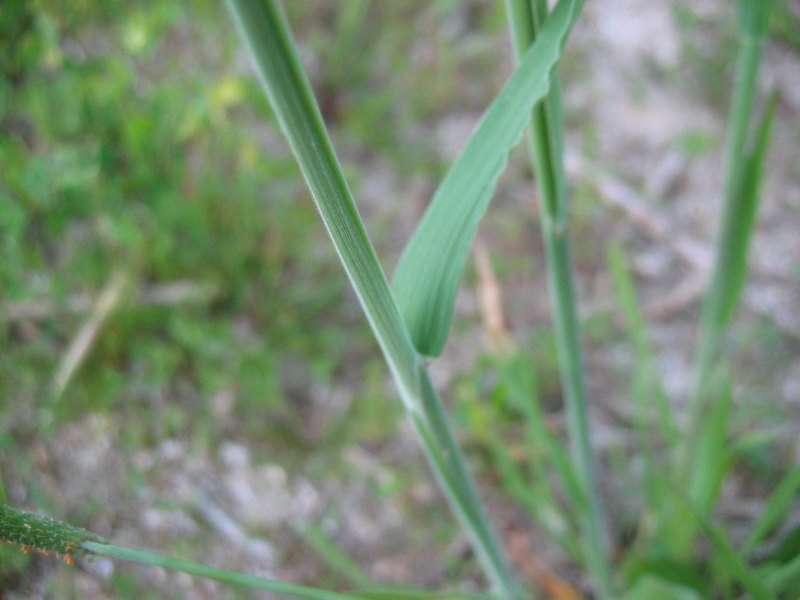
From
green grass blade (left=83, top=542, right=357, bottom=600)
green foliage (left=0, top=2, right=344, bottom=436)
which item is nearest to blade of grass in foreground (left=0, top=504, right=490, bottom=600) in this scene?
green grass blade (left=83, top=542, right=357, bottom=600)

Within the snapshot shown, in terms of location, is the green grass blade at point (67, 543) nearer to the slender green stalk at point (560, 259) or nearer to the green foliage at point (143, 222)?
the slender green stalk at point (560, 259)

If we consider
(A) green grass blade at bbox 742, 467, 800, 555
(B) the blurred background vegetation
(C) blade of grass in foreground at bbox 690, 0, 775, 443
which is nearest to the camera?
(C) blade of grass in foreground at bbox 690, 0, 775, 443

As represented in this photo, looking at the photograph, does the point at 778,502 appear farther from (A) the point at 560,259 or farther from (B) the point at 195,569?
(B) the point at 195,569

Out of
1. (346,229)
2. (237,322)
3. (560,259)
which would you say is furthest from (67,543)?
(237,322)

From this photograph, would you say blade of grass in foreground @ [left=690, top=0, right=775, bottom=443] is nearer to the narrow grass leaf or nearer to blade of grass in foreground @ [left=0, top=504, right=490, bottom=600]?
the narrow grass leaf

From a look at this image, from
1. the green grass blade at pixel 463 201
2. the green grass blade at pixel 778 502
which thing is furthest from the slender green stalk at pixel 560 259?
the green grass blade at pixel 778 502

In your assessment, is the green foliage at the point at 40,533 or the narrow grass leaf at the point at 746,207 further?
the narrow grass leaf at the point at 746,207

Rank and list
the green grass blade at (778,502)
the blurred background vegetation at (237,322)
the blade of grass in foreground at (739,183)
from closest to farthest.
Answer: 1. the blade of grass in foreground at (739,183)
2. the green grass blade at (778,502)
3. the blurred background vegetation at (237,322)
